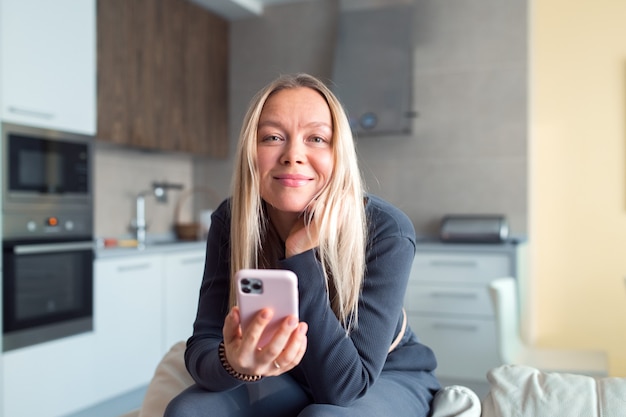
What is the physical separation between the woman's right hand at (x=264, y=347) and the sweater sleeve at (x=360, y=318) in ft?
0.41

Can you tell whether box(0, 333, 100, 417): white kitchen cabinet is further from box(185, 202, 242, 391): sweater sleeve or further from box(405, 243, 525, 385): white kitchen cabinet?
box(405, 243, 525, 385): white kitchen cabinet

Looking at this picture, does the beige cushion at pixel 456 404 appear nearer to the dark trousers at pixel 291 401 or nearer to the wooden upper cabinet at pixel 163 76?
the dark trousers at pixel 291 401

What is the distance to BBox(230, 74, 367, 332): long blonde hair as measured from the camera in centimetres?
125

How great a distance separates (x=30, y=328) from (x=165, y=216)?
72.2 inches

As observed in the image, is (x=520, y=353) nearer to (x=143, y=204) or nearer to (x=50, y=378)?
(x=50, y=378)

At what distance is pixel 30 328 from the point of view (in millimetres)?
2695

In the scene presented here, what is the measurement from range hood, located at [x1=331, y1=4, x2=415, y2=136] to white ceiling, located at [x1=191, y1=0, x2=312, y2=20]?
755 millimetres

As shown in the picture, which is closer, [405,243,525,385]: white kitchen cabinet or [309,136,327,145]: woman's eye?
[309,136,327,145]: woman's eye

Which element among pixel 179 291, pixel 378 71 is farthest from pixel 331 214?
pixel 378 71

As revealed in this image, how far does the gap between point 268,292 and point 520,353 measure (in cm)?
210

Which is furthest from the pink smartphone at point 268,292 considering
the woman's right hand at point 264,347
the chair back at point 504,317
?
the chair back at point 504,317

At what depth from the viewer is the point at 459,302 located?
3.48 meters

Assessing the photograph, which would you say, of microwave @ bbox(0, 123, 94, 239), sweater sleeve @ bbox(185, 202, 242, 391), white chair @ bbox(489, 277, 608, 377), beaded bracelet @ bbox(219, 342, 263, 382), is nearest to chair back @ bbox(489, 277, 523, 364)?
white chair @ bbox(489, 277, 608, 377)

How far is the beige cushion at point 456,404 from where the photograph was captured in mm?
1287
